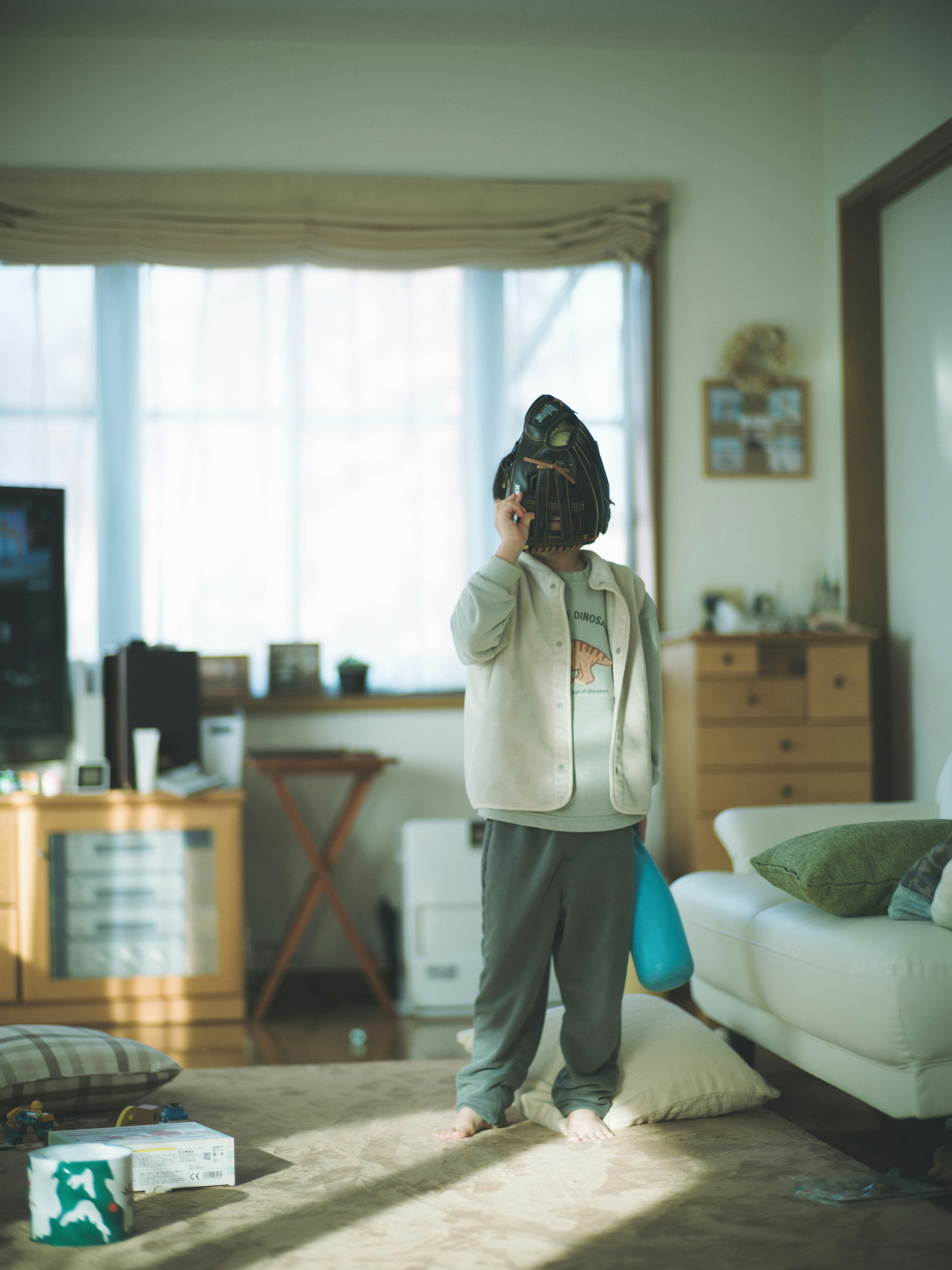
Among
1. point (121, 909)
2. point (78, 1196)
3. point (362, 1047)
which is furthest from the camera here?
point (121, 909)

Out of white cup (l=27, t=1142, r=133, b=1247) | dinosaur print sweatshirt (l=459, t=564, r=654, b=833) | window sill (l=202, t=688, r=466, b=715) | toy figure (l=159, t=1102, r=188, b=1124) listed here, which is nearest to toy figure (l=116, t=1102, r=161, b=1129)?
toy figure (l=159, t=1102, r=188, b=1124)

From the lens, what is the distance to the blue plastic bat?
6.63ft

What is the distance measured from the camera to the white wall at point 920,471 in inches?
142

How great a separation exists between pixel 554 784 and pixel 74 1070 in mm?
1051

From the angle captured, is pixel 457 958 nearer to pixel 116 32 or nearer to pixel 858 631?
pixel 858 631

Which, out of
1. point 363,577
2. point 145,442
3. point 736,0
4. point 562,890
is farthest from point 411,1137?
point 736,0

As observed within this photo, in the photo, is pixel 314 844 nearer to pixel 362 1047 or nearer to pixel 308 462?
pixel 362 1047

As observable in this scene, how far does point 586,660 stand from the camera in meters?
2.14

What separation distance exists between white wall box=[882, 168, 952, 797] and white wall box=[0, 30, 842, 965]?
0.23 metres

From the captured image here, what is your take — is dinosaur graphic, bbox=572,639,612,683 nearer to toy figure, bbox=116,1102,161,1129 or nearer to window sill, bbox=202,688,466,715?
toy figure, bbox=116,1102,161,1129

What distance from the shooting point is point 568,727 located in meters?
2.09

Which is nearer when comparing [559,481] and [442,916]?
[559,481]

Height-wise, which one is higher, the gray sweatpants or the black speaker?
the black speaker

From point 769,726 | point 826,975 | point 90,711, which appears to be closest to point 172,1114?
point 826,975
